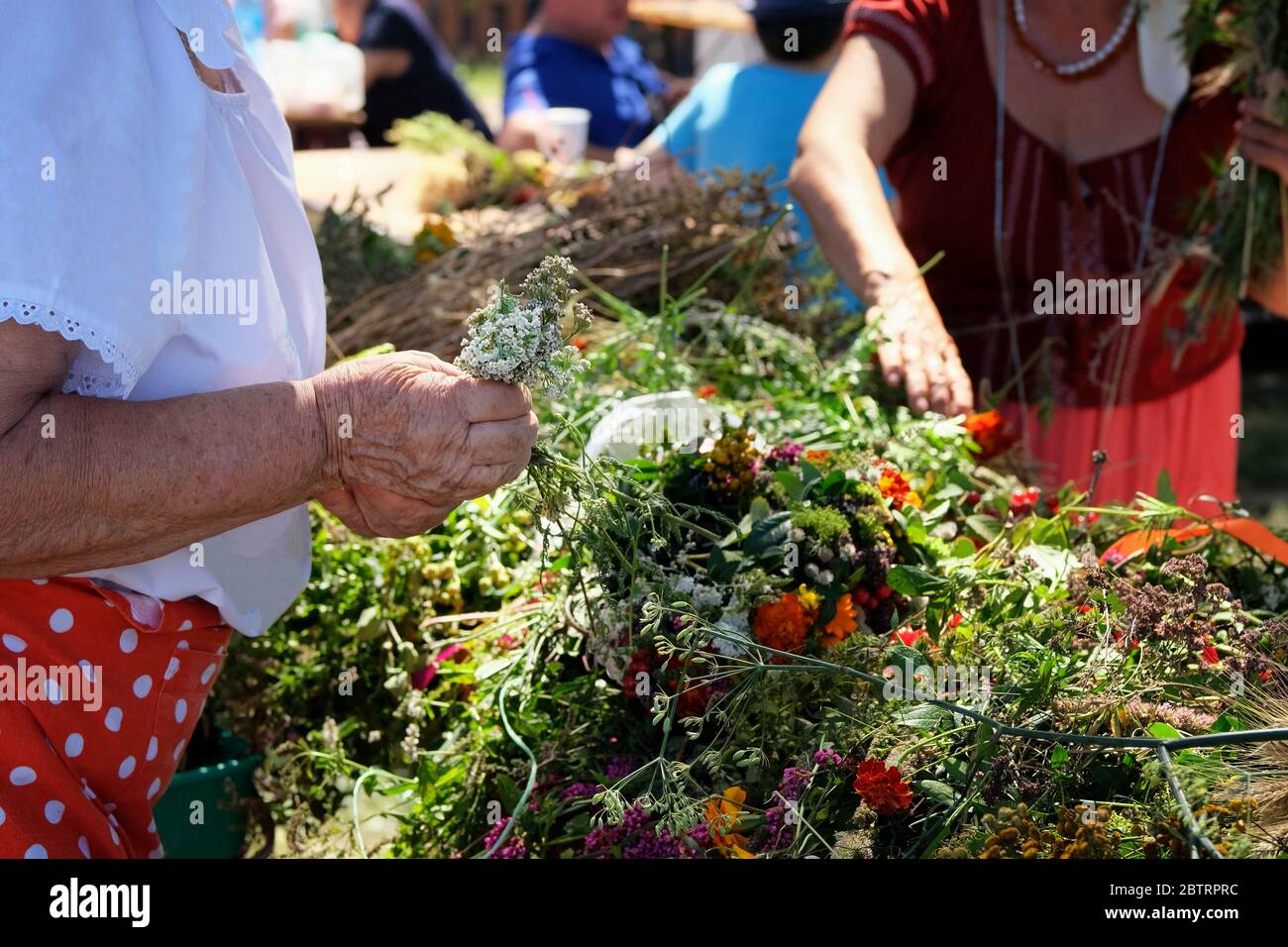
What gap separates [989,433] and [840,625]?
1.72 ft

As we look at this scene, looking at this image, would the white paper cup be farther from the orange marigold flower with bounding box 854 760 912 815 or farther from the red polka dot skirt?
the orange marigold flower with bounding box 854 760 912 815

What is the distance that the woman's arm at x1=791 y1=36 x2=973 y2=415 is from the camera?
185 cm

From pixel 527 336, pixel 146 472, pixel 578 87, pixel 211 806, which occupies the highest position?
pixel 578 87

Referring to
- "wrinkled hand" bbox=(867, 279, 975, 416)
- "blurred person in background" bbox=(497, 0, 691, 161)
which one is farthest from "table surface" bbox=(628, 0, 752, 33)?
"wrinkled hand" bbox=(867, 279, 975, 416)

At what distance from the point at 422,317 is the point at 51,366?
1.29 metres

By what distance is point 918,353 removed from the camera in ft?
6.06

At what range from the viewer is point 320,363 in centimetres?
139

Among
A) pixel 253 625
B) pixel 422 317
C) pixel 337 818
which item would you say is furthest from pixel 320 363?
pixel 422 317

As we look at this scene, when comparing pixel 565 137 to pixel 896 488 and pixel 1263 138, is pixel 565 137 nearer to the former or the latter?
pixel 1263 138

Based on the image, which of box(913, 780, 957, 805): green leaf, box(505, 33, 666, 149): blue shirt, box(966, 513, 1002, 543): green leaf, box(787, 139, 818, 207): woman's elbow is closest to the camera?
box(913, 780, 957, 805): green leaf

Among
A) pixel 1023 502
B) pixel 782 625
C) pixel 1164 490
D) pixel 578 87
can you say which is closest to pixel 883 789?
pixel 782 625

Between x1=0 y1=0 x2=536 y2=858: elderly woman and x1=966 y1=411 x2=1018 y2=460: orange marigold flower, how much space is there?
0.80 meters

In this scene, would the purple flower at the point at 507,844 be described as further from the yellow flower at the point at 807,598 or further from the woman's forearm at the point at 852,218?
the woman's forearm at the point at 852,218
